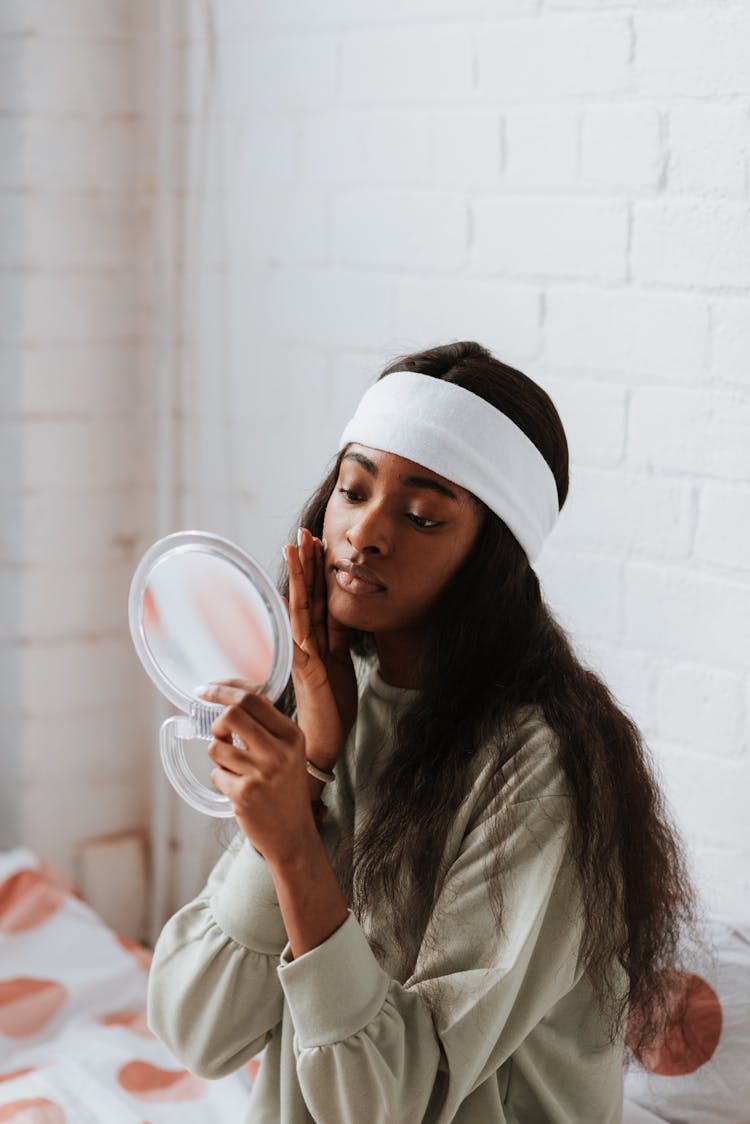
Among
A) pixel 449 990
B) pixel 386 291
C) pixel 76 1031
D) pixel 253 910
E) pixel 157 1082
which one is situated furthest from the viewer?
pixel 386 291

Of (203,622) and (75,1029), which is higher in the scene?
(203,622)

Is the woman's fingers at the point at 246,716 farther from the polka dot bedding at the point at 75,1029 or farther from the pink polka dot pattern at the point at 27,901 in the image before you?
the pink polka dot pattern at the point at 27,901

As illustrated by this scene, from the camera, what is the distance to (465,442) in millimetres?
1138

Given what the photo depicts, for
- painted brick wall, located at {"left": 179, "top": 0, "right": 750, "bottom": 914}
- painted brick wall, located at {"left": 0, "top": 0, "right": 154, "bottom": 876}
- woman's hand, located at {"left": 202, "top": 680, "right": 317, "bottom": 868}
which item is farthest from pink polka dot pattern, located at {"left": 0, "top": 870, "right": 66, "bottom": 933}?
woman's hand, located at {"left": 202, "top": 680, "right": 317, "bottom": 868}

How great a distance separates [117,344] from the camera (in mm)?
2158

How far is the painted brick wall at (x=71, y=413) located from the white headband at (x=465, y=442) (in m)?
1.03

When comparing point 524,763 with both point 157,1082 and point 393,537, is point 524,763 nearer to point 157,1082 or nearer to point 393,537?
point 393,537

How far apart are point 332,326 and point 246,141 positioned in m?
0.31

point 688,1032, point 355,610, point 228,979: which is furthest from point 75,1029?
point 355,610

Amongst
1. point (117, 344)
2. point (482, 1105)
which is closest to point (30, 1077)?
point (482, 1105)

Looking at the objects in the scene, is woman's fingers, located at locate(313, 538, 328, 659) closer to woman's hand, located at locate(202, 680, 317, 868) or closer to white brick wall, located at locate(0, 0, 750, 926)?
woman's hand, located at locate(202, 680, 317, 868)

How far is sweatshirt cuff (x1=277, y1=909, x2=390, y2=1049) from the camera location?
1.00 meters

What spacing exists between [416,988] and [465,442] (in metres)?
Answer: 0.41

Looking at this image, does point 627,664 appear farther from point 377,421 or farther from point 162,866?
point 162,866
